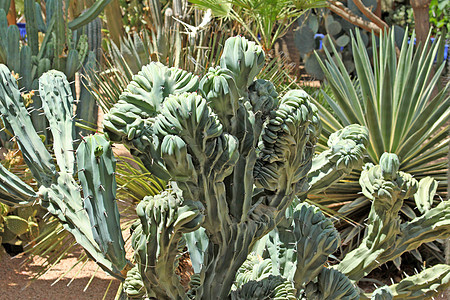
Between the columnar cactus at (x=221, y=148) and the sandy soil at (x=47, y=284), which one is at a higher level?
the columnar cactus at (x=221, y=148)

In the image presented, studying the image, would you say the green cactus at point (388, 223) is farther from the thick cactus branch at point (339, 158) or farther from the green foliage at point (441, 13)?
the green foliage at point (441, 13)

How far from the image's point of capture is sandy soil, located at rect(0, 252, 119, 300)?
3.57m

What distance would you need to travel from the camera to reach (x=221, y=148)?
1256mm

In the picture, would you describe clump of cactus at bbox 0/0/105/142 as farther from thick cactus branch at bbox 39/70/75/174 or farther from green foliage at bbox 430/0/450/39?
green foliage at bbox 430/0/450/39

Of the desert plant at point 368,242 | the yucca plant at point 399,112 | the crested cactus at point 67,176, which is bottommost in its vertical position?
the yucca plant at point 399,112

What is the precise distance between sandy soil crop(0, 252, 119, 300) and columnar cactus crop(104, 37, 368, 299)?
2.34 m

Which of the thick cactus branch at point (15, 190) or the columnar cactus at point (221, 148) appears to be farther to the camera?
the thick cactus branch at point (15, 190)

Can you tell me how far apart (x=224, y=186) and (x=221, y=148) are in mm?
132

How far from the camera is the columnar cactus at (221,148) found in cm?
120

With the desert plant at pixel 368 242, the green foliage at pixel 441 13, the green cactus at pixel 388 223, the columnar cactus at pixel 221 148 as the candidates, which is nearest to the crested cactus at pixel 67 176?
the columnar cactus at pixel 221 148

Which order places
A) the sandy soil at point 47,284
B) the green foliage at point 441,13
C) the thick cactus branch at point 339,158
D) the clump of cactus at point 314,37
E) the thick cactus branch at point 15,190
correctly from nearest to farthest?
the thick cactus branch at point 339,158
the thick cactus branch at point 15,190
the sandy soil at point 47,284
the green foliage at point 441,13
the clump of cactus at point 314,37

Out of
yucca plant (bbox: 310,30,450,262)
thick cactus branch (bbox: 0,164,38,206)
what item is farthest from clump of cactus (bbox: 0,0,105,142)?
thick cactus branch (bbox: 0,164,38,206)

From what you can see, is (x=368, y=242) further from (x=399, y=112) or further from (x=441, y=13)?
(x=441, y=13)

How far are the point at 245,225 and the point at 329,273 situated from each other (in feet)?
1.27
